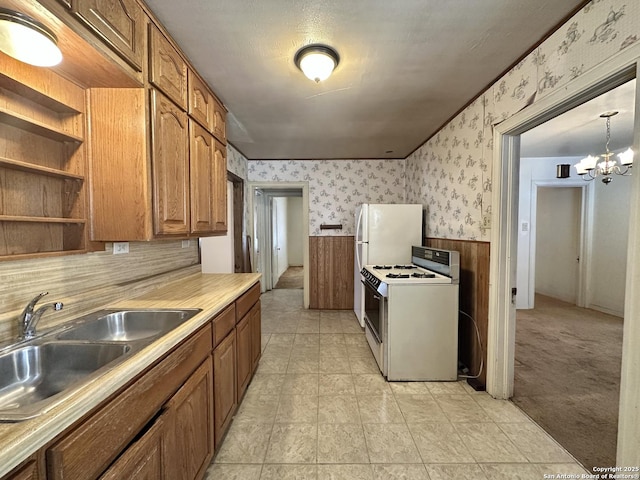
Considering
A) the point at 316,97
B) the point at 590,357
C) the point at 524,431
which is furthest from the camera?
the point at 590,357

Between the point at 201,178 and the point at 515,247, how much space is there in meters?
2.32

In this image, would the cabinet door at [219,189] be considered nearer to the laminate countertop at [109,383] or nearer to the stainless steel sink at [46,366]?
the laminate countertop at [109,383]

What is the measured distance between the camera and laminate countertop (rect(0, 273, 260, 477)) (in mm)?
531

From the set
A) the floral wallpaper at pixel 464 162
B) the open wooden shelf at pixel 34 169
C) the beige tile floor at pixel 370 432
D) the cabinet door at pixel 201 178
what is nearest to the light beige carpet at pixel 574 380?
the beige tile floor at pixel 370 432

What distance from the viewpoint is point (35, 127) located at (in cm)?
112

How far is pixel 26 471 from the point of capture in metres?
0.55

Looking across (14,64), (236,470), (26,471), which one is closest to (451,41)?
(14,64)

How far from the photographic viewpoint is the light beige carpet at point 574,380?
161cm

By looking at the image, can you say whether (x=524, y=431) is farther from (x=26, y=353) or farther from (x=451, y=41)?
(x=26, y=353)

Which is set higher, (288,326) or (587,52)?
(587,52)

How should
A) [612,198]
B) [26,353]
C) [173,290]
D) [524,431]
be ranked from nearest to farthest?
1. [26,353]
2. [524,431]
3. [173,290]
4. [612,198]

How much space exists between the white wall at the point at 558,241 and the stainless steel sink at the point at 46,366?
19.5 ft

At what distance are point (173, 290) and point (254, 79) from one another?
1611mm

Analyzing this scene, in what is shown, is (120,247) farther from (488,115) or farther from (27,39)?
(488,115)
